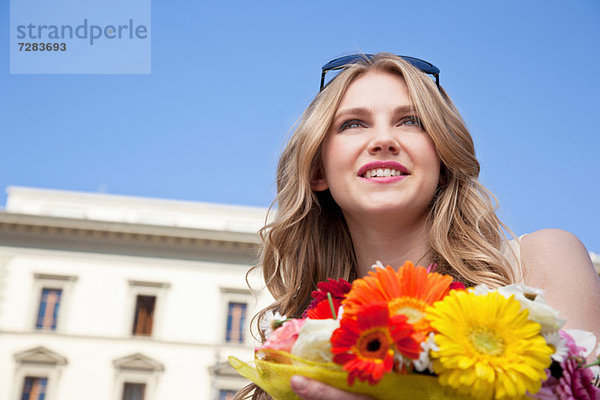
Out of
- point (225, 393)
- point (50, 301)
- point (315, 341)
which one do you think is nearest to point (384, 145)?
point (315, 341)

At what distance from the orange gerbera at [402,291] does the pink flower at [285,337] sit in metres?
0.13

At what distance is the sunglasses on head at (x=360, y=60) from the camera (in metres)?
Answer: 2.23

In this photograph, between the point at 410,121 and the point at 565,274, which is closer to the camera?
the point at 565,274

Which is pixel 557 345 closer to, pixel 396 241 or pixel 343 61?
pixel 396 241

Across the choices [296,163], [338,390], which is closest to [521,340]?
[338,390]

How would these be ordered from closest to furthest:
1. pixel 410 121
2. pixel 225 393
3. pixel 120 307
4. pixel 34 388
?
pixel 410 121
pixel 34 388
pixel 225 393
pixel 120 307

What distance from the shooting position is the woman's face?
6.23ft

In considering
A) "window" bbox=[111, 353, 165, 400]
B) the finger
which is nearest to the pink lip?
the finger

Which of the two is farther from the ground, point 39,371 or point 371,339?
point 39,371

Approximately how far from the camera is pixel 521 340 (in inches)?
46.0

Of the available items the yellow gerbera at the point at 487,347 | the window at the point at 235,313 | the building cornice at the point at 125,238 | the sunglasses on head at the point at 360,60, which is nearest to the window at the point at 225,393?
the window at the point at 235,313

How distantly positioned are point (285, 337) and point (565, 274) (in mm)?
833

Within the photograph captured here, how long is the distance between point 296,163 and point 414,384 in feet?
3.99

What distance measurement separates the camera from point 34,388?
25.0 meters
